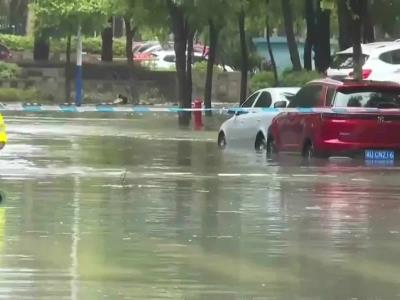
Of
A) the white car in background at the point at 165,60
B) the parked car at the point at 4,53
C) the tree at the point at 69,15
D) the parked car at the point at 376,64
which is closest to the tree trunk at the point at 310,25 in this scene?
the parked car at the point at 376,64

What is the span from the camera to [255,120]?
77.7 ft

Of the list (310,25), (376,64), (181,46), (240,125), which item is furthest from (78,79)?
(240,125)

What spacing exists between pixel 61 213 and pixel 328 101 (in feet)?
26.0

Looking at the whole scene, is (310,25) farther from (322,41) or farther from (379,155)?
(379,155)

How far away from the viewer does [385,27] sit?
3800 cm

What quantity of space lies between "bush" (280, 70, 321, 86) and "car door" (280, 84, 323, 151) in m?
11.2

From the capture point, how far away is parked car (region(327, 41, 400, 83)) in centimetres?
2838

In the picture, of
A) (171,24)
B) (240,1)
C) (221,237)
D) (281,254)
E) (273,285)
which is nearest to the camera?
(273,285)

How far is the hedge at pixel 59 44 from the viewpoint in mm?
59625

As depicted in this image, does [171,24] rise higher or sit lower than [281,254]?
higher

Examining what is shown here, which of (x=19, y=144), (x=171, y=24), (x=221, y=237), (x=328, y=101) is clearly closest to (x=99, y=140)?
(x=19, y=144)

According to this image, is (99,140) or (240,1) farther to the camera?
(240,1)

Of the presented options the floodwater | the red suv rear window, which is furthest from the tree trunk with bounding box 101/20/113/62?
the red suv rear window

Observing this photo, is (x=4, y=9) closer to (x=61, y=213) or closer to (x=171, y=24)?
(x=171, y=24)
